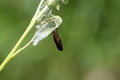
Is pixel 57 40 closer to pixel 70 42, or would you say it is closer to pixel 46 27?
pixel 46 27

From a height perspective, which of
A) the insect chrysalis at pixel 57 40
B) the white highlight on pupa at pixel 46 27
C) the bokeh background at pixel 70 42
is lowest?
the bokeh background at pixel 70 42

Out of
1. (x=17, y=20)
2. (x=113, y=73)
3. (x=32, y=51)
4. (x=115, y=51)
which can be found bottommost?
(x=113, y=73)

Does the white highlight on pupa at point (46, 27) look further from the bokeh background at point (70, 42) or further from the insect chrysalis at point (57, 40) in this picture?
the bokeh background at point (70, 42)

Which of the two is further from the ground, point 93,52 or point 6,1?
point 6,1

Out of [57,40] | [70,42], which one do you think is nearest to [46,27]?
[57,40]

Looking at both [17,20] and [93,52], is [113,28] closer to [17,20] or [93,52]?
[93,52]

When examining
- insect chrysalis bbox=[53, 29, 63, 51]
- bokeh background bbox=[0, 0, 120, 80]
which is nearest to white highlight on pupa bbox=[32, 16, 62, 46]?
insect chrysalis bbox=[53, 29, 63, 51]

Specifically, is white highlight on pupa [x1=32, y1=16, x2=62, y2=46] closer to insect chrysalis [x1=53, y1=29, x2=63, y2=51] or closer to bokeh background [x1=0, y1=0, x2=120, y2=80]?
insect chrysalis [x1=53, y1=29, x2=63, y2=51]

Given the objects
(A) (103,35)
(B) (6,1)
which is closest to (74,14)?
(A) (103,35)

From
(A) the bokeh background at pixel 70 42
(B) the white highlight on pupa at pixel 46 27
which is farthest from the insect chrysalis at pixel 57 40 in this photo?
(A) the bokeh background at pixel 70 42
